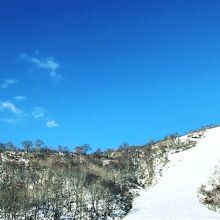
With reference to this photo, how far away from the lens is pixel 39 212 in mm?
132125

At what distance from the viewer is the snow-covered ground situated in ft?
413

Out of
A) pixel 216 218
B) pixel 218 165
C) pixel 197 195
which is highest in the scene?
pixel 218 165

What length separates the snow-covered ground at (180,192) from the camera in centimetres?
12594

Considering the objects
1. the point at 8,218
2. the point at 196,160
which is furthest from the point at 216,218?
the point at 196,160

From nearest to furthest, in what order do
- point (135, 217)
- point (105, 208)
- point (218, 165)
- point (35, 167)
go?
point (135, 217) → point (105, 208) → point (218, 165) → point (35, 167)

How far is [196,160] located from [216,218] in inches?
2728

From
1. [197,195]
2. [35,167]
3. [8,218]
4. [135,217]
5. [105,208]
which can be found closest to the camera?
[8,218]

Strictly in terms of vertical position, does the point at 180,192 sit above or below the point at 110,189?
below

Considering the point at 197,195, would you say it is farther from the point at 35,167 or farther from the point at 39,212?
the point at 35,167

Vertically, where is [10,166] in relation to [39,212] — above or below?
above

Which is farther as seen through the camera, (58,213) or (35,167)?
(35,167)

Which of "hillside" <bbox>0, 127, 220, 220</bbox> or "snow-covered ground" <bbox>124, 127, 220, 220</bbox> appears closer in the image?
"snow-covered ground" <bbox>124, 127, 220, 220</bbox>

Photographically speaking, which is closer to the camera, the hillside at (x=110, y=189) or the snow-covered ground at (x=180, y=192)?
the snow-covered ground at (x=180, y=192)

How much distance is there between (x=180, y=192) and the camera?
154375 mm
